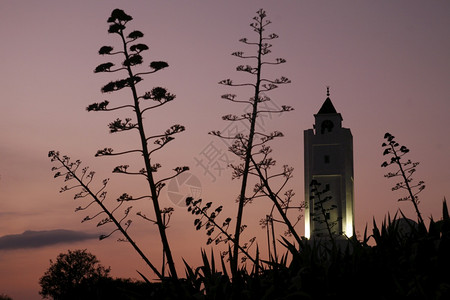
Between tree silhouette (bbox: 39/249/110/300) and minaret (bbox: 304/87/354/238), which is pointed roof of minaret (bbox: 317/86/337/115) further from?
tree silhouette (bbox: 39/249/110/300)

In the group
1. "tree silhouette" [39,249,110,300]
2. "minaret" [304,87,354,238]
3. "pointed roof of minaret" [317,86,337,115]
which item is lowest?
"tree silhouette" [39,249,110,300]

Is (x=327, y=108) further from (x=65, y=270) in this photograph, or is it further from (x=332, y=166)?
(x=65, y=270)

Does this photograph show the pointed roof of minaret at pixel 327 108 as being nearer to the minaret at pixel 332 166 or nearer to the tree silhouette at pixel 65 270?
the minaret at pixel 332 166

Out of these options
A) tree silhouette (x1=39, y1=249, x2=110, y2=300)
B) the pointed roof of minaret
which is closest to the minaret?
the pointed roof of minaret

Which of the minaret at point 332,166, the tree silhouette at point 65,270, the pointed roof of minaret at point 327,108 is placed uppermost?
the pointed roof of minaret at point 327,108

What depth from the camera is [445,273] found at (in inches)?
245

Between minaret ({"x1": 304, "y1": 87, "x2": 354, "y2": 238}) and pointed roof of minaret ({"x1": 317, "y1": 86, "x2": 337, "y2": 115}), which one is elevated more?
pointed roof of minaret ({"x1": 317, "y1": 86, "x2": 337, "y2": 115})

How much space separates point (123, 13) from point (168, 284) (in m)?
11.2

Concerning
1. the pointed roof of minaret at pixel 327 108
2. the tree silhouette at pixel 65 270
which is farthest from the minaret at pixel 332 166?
the tree silhouette at pixel 65 270

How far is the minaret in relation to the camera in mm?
53094

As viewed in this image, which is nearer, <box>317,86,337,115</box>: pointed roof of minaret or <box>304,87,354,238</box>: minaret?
<box>304,87,354,238</box>: minaret

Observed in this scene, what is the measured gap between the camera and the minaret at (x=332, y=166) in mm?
53094

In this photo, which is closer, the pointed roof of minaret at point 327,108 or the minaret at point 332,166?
the minaret at point 332,166

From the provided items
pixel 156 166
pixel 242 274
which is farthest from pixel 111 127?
pixel 242 274
